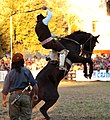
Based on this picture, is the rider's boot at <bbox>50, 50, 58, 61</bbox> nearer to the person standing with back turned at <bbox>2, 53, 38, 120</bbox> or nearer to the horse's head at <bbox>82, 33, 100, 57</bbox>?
the horse's head at <bbox>82, 33, 100, 57</bbox>

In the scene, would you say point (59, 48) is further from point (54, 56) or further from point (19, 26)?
point (19, 26)

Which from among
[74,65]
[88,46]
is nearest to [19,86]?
[88,46]

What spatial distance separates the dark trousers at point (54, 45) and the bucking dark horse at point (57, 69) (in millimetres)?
358

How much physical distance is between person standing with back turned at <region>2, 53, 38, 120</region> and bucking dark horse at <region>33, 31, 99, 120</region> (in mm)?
2838

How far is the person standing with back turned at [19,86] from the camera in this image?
8.97 metres

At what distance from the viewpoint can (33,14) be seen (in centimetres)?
4572

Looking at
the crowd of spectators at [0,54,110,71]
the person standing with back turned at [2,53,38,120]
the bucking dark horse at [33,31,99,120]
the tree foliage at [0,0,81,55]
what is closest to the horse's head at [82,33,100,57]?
the bucking dark horse at [33,31,99,120]

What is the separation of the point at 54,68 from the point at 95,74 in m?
23.3

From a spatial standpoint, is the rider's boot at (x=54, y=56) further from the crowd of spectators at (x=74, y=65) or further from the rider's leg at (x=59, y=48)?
the crowd of spectators at (x=74, y=65)

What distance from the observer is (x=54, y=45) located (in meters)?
12.3

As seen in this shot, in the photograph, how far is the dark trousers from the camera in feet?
40.4

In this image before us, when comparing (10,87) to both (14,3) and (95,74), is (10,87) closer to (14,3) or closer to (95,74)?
(95,74)

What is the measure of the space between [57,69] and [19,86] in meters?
3.53

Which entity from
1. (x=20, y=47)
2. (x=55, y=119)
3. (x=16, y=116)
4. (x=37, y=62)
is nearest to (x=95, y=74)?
(x=37, y=62)
